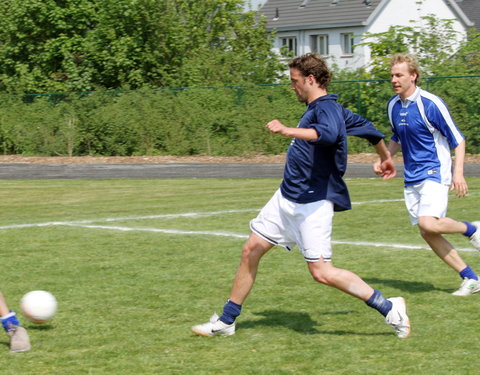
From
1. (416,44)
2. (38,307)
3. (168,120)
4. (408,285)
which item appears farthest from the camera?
(416,44)

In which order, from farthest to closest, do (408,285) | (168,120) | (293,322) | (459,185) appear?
(168,120)
(408,285)
(459,185)
(293,322)

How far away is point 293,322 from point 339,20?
53.8m

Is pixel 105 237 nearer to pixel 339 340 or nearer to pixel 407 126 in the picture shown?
pixel 407 126

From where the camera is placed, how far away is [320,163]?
6078mm

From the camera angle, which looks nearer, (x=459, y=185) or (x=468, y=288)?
(x=459, y=185)

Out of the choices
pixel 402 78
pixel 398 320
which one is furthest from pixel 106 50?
pixel 398 320

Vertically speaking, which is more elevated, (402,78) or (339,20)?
(339,20)

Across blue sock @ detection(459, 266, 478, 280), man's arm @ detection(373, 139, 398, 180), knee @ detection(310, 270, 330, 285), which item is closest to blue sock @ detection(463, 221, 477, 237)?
blue sock @ detection(459, 266, 478, 280)

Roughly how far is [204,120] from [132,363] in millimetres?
20008

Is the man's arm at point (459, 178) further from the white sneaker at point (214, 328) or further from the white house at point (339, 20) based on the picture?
the white house at point (339, 20)

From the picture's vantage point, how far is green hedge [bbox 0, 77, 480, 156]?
24.4 m

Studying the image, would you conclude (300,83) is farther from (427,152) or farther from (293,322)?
(427,152)

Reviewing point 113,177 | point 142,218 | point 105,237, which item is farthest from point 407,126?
point 113,177

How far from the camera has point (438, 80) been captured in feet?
75.7
